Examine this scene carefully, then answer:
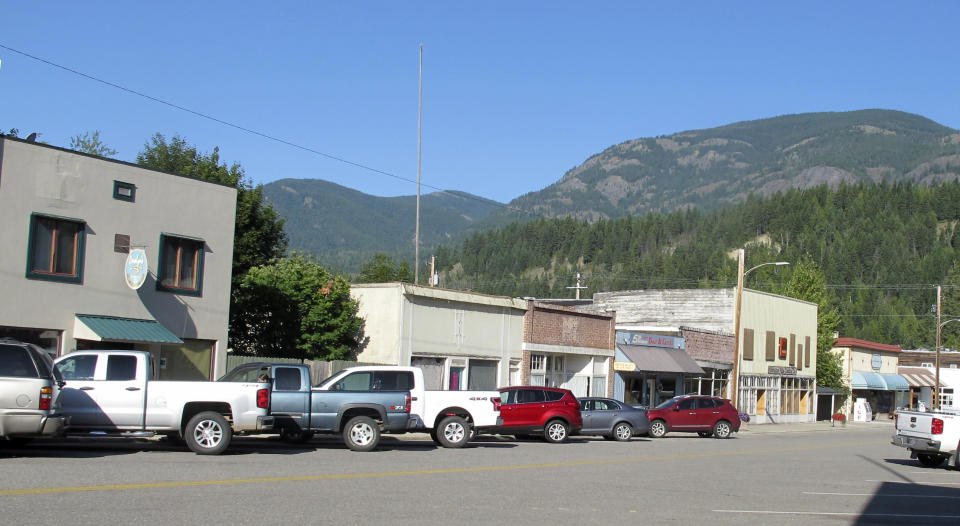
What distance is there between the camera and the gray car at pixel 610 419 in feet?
96.7

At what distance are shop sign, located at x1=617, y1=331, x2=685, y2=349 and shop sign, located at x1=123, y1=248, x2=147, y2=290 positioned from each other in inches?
985

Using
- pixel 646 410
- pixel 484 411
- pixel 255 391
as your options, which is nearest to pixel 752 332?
pixel 646 410

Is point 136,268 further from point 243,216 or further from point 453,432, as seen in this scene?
point 243,216

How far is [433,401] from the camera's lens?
22250mm

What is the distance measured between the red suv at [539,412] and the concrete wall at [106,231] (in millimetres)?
8244

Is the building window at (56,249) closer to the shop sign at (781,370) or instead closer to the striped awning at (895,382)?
the shop sign at (781,370)

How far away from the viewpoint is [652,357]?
44.2 metres

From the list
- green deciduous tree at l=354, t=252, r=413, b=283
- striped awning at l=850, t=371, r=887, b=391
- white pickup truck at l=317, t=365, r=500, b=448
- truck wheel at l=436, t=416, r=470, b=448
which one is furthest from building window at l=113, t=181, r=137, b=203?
green deciduous tree at l=354, t=252, r=413, b=283

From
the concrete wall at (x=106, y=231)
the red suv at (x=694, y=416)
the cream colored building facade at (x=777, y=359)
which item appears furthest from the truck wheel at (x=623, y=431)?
the cream colored building facade at (x=777, y=359)

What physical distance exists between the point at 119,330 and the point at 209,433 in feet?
21.4

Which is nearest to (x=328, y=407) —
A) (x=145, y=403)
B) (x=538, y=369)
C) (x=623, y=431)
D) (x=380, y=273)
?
(x=145, y=403)

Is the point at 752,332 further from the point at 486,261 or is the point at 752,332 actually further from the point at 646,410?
the point at 486,261

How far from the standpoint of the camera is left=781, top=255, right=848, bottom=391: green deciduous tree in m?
65.9

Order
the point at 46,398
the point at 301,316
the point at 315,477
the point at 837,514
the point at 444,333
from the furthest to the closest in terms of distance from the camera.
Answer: the point at 444,333 → the point at 301,316 → the point at 46,398 → the point at 315,477 → the point at 837,514
